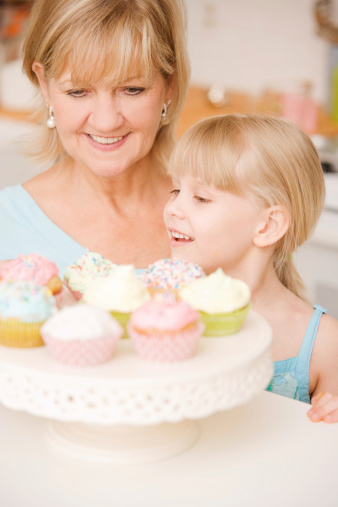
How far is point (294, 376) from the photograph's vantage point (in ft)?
4.72

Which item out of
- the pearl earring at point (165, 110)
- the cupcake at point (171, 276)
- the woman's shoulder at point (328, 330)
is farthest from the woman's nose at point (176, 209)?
the pearl earring at point (165, 110)

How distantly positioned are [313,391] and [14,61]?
286 cm

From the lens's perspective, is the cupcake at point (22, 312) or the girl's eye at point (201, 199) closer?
the cupcake at point (22, 312)

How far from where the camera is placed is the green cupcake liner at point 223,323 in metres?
1.00

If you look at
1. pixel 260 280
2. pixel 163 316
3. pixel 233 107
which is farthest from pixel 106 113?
pixel 233 107

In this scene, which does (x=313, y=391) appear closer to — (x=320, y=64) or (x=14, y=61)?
(x=320, y=64)

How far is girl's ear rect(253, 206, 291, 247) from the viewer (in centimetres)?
143

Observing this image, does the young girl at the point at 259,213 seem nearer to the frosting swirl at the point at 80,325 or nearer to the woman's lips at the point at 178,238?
the woman's lips at the point at 178,238

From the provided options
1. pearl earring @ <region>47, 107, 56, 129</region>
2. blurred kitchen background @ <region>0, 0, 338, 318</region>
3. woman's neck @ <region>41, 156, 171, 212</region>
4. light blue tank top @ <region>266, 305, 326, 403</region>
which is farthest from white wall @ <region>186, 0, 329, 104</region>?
light blue tank top @ <region>266, 305, 326, 403</region>

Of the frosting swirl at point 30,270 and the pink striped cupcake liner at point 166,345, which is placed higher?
the frosting swirl at point 30,270

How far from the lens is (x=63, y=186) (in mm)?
1943

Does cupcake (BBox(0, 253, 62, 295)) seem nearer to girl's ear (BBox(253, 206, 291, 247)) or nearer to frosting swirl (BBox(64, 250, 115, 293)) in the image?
frosting swirl (BBox(64, 250, 115, 293))

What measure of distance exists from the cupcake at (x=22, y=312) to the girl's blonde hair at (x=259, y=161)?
523mm

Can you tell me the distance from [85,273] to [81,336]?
272 millimetres
